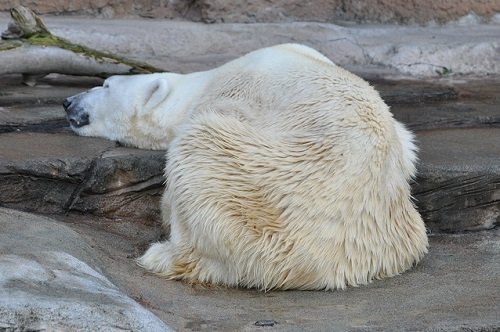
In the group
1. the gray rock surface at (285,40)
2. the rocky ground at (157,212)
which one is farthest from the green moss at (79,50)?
the gray rock surface at (285,40)

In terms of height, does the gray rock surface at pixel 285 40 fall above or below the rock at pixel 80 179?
above

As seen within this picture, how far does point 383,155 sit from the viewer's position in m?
3.03

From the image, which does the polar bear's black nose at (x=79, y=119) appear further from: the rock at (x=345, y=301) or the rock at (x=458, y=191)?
the rock at (x=458, y=191)

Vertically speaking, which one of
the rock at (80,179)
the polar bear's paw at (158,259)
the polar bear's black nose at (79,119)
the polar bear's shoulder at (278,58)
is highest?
the polar bear's shoulder at (278,58)

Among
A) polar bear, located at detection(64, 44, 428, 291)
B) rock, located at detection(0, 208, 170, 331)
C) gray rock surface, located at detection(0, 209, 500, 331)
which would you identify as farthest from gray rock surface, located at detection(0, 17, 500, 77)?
A: rock, located at detection(0, 208, 170, 331)

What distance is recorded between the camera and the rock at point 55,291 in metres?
2.17

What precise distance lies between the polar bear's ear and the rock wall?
2549 mm

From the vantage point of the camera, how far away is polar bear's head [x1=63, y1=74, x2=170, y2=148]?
12.6 feet

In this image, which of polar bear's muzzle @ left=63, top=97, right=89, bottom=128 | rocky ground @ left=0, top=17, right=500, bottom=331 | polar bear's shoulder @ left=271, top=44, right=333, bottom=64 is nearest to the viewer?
rocky ground @ left=0, top=17, right=500, bottom=331

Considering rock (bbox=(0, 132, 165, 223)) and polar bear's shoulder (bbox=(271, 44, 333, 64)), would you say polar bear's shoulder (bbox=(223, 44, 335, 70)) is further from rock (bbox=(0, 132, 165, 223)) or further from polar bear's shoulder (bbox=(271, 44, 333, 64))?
rock (bbox=(0, 132, 165, 223))

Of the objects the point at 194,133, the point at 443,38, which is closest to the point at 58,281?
the point at 194,133

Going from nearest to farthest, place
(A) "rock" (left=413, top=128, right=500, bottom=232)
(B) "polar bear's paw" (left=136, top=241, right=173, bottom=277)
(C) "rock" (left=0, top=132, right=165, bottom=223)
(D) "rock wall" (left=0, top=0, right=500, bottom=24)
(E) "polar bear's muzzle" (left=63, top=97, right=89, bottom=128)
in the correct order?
(B) "polar bear's paw" (left=136, top=241, right=173, bottom=277), (C) "rock" (left=0, top=132, right=165, bottom=223), (A) "rock" (left=413, top=128, right=500, bottom=232), (E) "polar bear's muzzle" (left=63, top=97, right=89, bottom=128), (D) "rock wall" (left=0, top=0, right=500, bottom=24)

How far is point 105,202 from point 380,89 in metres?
Answer: 2.00

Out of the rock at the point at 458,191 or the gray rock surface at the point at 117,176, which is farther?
the rock at the point at 458,191
